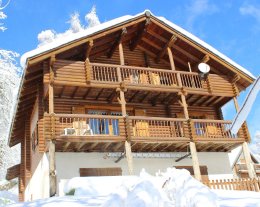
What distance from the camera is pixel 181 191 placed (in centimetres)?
481

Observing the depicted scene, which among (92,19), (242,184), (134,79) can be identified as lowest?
(242,184)

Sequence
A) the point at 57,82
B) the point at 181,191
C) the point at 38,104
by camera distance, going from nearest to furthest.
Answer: the point at 181,191, the point at 57,82, the point at 38,104

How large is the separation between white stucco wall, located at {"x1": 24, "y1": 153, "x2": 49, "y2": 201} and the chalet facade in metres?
0.06

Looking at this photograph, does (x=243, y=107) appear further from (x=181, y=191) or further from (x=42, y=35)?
(x=42, y=35)

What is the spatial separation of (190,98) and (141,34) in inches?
179

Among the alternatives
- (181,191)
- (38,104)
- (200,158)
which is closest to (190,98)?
(200,158)

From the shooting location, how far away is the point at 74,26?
5425cm

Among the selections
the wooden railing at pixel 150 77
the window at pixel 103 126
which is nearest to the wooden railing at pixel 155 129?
the window at pixel 103 126

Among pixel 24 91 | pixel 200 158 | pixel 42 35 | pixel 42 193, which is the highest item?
pixel 42 35

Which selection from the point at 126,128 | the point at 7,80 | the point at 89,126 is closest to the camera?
the point at 7,80

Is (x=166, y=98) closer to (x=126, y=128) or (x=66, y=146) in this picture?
(x=126, y=128)

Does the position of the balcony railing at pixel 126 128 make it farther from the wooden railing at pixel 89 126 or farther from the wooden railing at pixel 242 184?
the wooden railing at pixel 242 184

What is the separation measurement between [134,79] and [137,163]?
4826mm

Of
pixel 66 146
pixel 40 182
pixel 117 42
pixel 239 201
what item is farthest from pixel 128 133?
pixel 239 201
